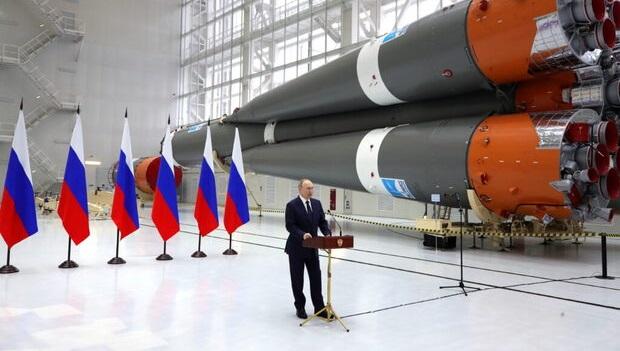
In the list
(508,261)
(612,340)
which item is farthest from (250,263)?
(612,340)

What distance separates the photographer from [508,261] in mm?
8320

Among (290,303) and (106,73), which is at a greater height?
(106,73)

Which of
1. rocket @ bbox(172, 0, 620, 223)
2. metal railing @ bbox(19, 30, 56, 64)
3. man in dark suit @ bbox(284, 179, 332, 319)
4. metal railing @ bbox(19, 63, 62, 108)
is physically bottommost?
man in dark suit @ bbox(284, 179, 332, 319)

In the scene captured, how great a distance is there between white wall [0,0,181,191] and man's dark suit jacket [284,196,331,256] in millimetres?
26749

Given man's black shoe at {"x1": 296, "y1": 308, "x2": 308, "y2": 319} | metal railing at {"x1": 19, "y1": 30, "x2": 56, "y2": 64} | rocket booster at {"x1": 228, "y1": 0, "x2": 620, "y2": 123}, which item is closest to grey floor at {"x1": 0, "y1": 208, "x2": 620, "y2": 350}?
man's black shoe at {"x1": 296, "y1": 308, "x2": 308, "y2": 319}

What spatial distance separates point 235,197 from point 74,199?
2742 mm

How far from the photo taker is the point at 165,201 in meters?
8.58

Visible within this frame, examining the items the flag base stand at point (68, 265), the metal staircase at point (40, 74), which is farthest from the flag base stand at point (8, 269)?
the metal staircase at point (40, 74)

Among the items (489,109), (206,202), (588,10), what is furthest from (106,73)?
(588,10)

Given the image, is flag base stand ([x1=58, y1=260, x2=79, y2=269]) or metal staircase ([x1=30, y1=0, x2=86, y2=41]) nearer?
flag base stand ([x1=58, y1=260, x2=79, y2=269])

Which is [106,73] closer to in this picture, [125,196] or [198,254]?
[125,196]

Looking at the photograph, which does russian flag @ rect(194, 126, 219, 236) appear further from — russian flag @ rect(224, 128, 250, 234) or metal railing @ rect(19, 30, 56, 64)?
metal railing @ rect(19, 30, 56, 64)

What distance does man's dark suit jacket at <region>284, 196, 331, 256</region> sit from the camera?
4.77 metres

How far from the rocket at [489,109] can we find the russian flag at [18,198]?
253 inches
